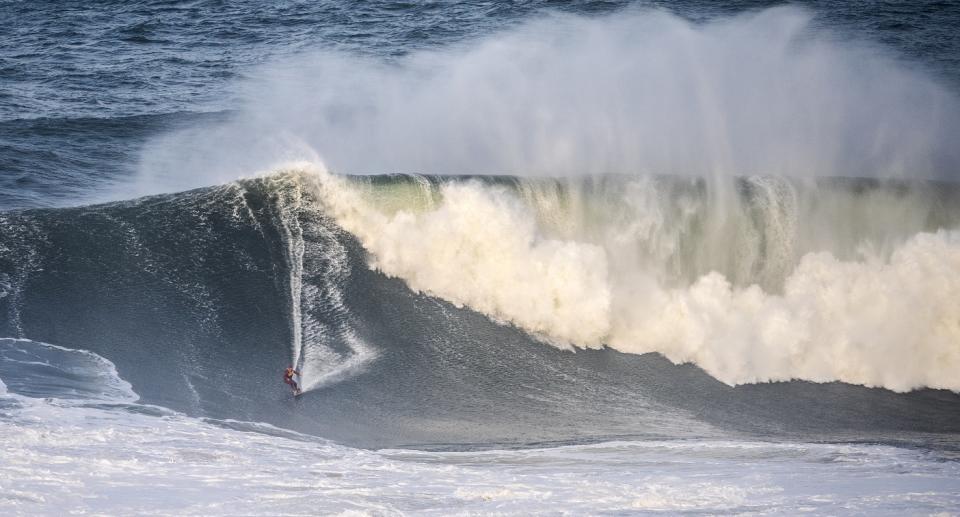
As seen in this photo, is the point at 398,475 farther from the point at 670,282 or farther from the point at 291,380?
the point at 670,282

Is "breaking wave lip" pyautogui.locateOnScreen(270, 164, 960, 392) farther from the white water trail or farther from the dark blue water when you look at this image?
the dark blue water

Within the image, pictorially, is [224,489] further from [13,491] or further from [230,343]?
[230,343]

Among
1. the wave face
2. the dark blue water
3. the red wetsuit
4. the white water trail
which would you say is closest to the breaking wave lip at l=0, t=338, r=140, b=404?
the wave face

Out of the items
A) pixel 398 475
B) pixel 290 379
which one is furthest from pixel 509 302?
pixel 398 475

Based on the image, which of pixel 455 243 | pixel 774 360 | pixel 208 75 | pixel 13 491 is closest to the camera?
pixel 13 491

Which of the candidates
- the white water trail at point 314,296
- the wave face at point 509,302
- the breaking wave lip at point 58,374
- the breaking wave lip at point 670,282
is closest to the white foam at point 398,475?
the breaking wave lip at point 58,374

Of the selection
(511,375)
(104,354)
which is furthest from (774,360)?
(104,354)

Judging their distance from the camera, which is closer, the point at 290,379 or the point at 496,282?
the point at 290,379
